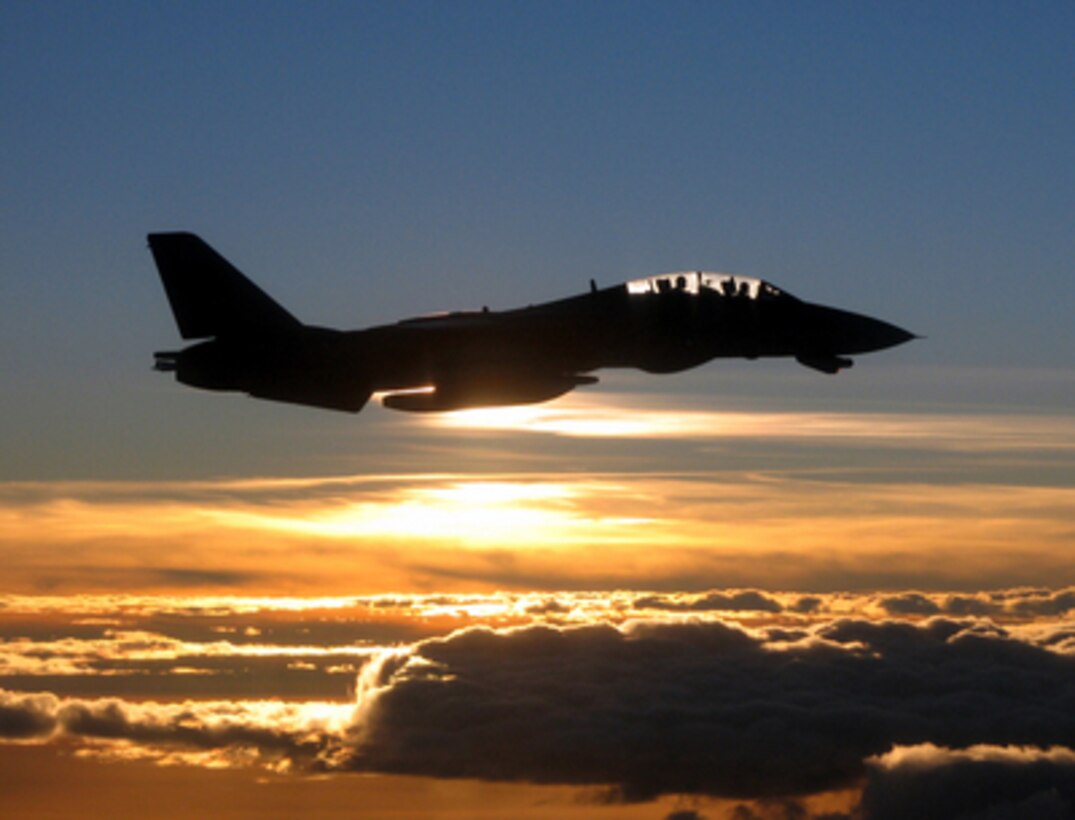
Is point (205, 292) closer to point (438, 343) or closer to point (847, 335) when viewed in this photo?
point (438, 343)

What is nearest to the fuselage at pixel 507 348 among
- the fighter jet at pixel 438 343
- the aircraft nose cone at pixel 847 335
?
the fighter jet at pixel 438 343

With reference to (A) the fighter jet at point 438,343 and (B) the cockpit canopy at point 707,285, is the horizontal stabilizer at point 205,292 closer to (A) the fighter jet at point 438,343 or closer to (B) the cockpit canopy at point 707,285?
(A) the fighter jet at point 438,343

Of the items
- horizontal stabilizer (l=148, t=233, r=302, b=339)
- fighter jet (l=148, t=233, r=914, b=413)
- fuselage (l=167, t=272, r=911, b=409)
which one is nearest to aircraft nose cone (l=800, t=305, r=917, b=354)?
fighter jet (l=148, t=233, r=914, b=413)

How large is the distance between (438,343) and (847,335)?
45.8ft

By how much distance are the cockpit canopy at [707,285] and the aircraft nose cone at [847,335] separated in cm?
160

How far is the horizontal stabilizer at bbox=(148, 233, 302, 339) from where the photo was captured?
36.2 meters

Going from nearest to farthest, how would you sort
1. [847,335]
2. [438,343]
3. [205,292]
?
[438,343]
[205,292]
[847,335]

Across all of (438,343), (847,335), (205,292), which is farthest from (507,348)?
(847,335)

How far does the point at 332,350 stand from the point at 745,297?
13.9 meters

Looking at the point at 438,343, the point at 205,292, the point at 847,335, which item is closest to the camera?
the point at 438,343

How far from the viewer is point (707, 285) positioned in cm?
3797

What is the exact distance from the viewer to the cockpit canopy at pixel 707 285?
122ft

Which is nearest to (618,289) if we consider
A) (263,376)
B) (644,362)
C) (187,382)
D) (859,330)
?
(644,362)

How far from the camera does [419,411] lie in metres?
34.8
